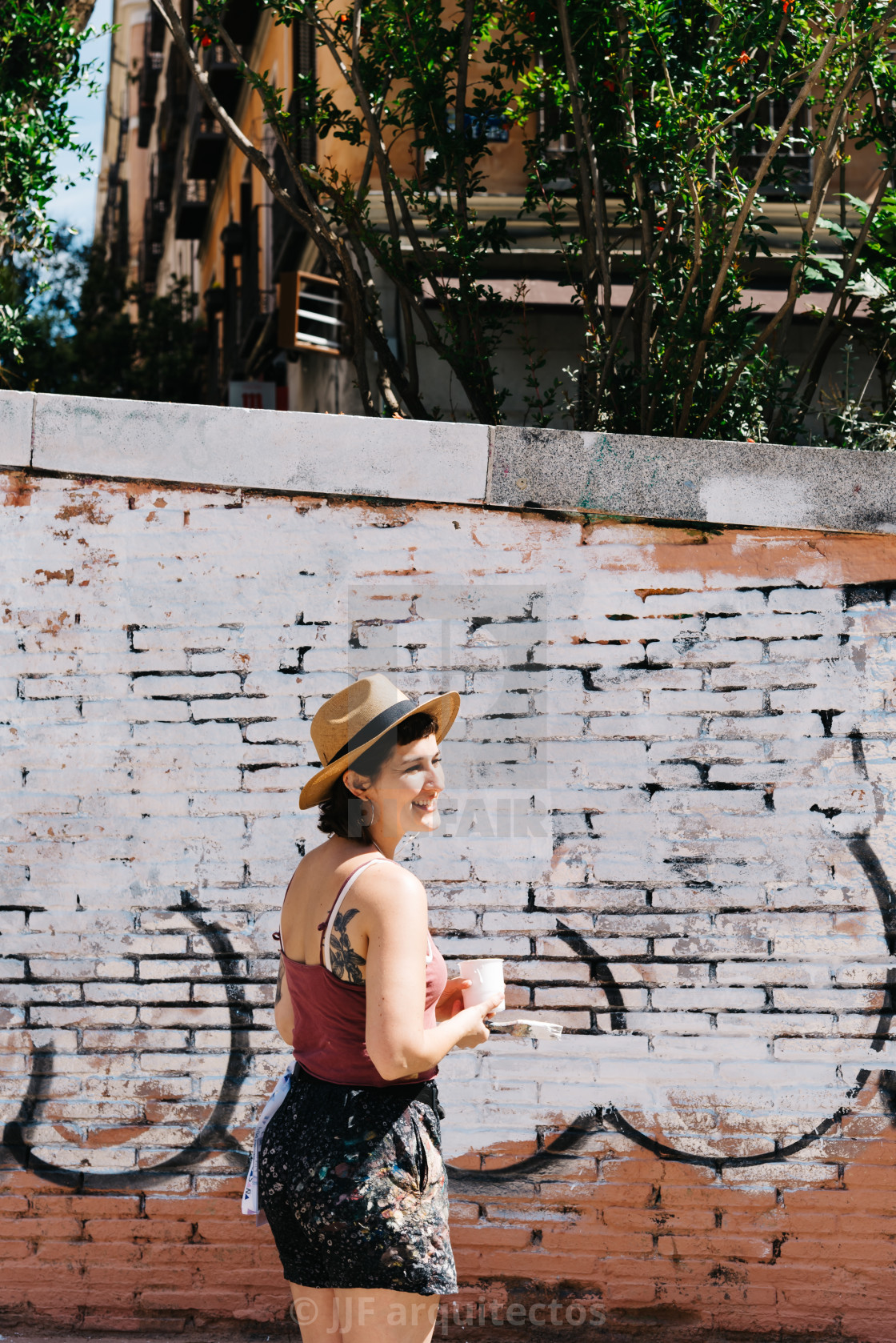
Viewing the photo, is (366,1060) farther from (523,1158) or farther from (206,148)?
(206,148)

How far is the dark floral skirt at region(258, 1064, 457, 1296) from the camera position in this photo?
2.14m

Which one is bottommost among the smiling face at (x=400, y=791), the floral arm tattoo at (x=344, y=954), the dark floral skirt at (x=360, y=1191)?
the dark floral skirt at (x=360, y=1191)

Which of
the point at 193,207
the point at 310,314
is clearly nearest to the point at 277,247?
the point at 310,314

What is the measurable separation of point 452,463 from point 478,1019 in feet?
5.96

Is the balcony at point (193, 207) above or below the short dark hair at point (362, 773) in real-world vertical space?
above

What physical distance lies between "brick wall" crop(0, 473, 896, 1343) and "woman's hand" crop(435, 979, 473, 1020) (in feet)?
3.32

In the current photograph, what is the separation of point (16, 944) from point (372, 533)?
5.49 ft

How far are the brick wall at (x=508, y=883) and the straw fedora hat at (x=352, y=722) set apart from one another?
1078 millimetres

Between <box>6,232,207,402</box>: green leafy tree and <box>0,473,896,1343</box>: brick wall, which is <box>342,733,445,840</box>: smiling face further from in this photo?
<box>6,232,207,402</box>: green leafy tree

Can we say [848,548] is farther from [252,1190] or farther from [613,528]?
[252,1190]

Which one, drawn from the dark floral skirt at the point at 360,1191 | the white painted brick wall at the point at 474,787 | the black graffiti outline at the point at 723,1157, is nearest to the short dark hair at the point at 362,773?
the dark floral skirt at the point at 360,1191

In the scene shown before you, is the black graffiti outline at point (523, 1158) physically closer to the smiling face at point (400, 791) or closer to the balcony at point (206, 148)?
the smiling face at point (400, 791)

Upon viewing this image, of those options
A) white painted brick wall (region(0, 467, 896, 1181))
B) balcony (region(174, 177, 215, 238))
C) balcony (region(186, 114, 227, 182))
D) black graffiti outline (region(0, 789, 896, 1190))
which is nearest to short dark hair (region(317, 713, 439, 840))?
white painted brick wall (region(0, 467, 896, 1181))

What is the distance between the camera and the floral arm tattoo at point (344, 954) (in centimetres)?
214
